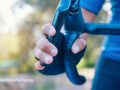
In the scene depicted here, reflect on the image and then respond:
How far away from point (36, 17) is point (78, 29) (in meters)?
9.01

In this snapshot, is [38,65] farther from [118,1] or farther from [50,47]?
[118,1]

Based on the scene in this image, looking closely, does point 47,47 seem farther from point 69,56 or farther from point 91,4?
point 91,4

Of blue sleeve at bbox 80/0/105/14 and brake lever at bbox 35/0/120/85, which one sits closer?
brake lever at bbox 35/0/120/85

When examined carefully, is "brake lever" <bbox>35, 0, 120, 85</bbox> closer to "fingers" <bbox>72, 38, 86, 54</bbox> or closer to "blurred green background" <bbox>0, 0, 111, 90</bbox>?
"fingers" <bbox>72, 38, 86, 54</bbox>

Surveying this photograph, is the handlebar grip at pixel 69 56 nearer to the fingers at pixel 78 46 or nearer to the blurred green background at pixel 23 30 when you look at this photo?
the fingers at pixel 78 46

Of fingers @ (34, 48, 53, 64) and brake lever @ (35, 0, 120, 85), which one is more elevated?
brake lever @ (35, 0, 120, 85)

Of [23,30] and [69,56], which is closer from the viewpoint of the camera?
[69,56]

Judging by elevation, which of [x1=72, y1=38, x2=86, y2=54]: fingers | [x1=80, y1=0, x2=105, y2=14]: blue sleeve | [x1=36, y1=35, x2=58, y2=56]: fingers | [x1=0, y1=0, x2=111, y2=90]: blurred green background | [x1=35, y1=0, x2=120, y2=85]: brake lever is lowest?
[x1=0, y1=0, x2=111, y2=90]: blurred green background

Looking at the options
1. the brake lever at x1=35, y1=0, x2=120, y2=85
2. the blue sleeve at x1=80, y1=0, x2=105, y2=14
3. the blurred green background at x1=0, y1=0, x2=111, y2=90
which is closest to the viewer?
the brake lever at x1=35, y1=0, x2=120, y2=85

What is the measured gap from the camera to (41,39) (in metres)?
0.80

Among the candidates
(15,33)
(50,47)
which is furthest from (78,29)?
(15,33)

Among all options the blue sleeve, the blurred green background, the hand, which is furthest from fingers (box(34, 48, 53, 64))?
the blurred green background

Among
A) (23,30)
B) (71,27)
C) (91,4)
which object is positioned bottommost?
(23,30)

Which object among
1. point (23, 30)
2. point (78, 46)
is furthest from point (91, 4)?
point (23, 30)
